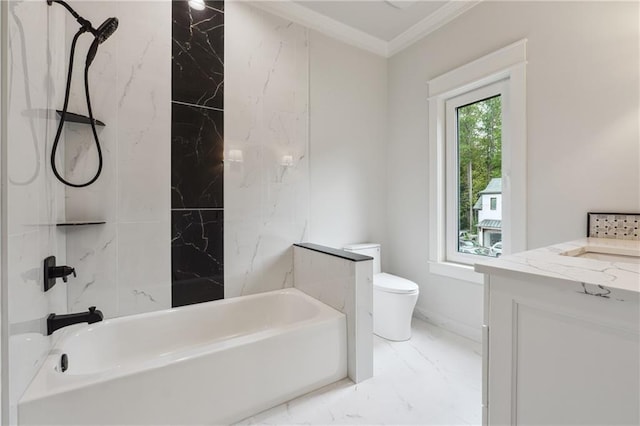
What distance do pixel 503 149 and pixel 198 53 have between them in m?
2.32

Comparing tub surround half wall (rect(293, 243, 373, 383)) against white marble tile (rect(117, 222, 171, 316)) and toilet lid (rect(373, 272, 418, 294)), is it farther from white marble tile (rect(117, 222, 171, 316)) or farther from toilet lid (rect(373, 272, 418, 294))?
white marble tile (rect(117, 222, 171, 316))

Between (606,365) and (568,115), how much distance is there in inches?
65.9

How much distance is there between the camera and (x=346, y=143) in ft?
8.92

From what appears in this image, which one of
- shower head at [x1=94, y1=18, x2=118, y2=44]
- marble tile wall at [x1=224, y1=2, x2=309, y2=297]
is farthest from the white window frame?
shower head at [x1=94, y1=18, x2=118, y2=44]

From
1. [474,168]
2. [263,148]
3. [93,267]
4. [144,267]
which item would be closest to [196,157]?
[263,148]

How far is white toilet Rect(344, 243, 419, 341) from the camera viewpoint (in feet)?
7.34

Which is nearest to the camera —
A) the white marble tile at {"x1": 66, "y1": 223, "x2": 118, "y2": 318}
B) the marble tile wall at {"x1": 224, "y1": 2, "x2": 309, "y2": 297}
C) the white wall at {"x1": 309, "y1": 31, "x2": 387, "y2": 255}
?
the white marble tile at {"x1": 66, "y1": 223, "x2": 118, "y2": 318}

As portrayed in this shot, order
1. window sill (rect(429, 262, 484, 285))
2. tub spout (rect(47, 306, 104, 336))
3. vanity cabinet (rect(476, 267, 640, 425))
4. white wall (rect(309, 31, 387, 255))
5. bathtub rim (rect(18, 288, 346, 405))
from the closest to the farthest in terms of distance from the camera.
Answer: vanity cabinet (rect(476, 267, 640, 425)) → bathtub rim (rect(18, 288, 346, 405)) → tub spout (rect(47, 306, 104, 336)) → window sill (rect(429, 262, 484, 285)) → white wall (rect(309, 31, 387, 255))

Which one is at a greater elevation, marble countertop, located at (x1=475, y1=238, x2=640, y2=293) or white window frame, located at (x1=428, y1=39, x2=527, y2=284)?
white window frame, located at (x1=428, y1=39, x2=527, y2=284)

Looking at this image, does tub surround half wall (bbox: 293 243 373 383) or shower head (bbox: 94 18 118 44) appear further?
tub surround half wall (bbox: 293 243 373 383)

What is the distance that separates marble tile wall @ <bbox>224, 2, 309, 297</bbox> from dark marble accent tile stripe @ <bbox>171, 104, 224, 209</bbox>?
0.23 ft

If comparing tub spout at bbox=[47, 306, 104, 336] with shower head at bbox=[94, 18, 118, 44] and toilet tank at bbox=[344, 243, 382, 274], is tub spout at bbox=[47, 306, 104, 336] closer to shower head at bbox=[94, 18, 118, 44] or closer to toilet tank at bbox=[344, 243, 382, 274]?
shower head at bbox=[94, 18, 118, 44]

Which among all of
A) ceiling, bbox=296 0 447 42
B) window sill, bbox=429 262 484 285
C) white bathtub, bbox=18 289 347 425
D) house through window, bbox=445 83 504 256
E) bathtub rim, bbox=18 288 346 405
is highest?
ceiling, bbox=296 0 447 42

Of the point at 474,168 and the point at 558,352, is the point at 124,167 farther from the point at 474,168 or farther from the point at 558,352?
the point at 474,168
